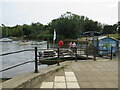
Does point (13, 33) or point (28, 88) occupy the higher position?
point (13, 33)

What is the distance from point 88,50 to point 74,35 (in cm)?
3494

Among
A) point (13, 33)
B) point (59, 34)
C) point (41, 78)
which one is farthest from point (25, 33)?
point (41, 78)

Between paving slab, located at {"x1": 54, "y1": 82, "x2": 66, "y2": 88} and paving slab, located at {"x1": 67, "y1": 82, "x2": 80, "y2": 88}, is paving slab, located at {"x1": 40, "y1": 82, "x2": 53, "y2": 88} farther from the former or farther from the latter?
paving slab, located at {"x1": 67, "y1": 82, "x2": 80, "y2": 88}

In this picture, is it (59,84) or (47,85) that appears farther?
(59,84)

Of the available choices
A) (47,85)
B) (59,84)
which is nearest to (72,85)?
(59,84)

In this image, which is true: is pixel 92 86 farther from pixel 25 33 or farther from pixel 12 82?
pixel 25 33

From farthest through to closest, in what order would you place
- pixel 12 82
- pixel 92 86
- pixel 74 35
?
pixel 74 35 < pixel 92 86 < pixel 12 82

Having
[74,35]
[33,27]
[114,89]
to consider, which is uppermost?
[33,27]

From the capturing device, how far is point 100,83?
4219mm

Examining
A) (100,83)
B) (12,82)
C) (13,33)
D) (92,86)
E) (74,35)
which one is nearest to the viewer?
(12,82)

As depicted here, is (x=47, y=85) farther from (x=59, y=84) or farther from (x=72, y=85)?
(x=72, y=85)

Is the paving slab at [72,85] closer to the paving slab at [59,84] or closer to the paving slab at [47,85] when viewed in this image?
the paving slab at [59,84]

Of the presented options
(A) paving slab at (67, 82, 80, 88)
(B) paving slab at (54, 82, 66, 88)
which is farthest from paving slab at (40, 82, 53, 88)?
(A) paving slab at (67, 82, 80, 88)

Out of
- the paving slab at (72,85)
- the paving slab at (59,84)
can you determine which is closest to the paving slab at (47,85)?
the paving slab at (59,84)
